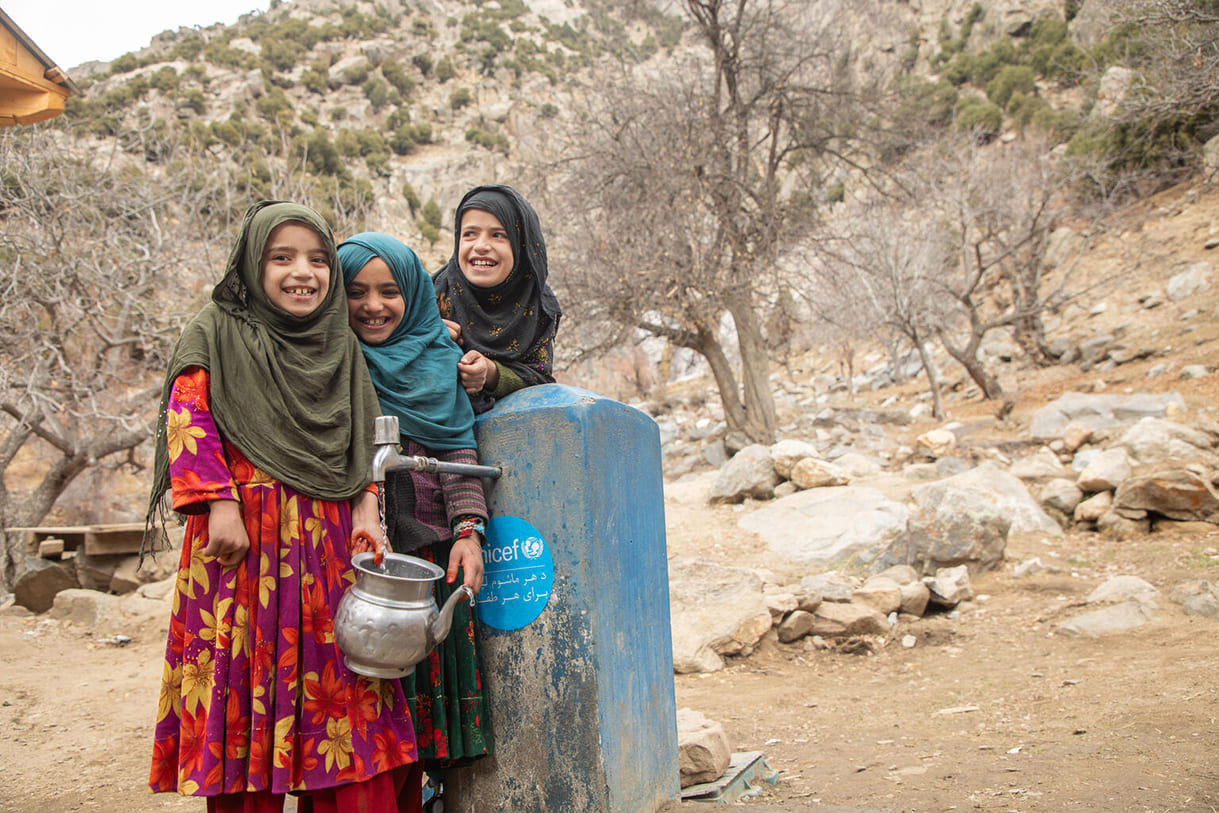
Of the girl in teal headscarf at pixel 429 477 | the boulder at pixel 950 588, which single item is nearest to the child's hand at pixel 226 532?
the girl in teal headscarf at pixel 429 477

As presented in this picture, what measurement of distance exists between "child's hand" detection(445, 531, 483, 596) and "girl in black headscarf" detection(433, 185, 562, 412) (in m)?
0.38

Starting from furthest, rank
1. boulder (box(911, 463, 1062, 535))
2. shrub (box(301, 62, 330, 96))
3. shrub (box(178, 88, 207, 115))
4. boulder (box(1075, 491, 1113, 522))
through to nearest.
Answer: shrub (box(301, 62, 330, 96)), shrub (box(178, 88, 207, 115)), boulder (box(1075, 491, 1113, 522)), boulder (box(911, 463, 1062, 535))

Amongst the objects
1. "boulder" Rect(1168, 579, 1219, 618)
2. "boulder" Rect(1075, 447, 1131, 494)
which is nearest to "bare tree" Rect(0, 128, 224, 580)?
"boulder" Rect(1168, 579, 1219, 618)

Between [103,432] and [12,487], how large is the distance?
332 inches

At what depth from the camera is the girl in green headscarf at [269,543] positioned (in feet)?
5.26

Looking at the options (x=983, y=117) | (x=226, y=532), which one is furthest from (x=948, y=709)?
(x=983, y=117)

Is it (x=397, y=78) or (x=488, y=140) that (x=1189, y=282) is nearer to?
(x=488, y=140)

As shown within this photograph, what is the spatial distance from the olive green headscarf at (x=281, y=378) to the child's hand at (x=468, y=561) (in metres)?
0.27

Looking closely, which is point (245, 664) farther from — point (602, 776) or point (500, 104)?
point (500, 104)

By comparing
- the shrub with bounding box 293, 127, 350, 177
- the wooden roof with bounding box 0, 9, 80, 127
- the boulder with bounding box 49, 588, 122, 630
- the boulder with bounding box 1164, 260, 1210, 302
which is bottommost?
the boulder with bounding box 49, 588, 122, 630

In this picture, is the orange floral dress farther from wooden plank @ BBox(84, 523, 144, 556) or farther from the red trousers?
wooden plank @ BBox(84, 523, 144, 556)

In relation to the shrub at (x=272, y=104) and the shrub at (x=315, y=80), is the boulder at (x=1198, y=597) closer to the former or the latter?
the shrub at (x=272, y=104)

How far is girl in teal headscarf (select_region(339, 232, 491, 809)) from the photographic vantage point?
6.04ft

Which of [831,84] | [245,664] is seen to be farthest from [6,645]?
[831,84]
